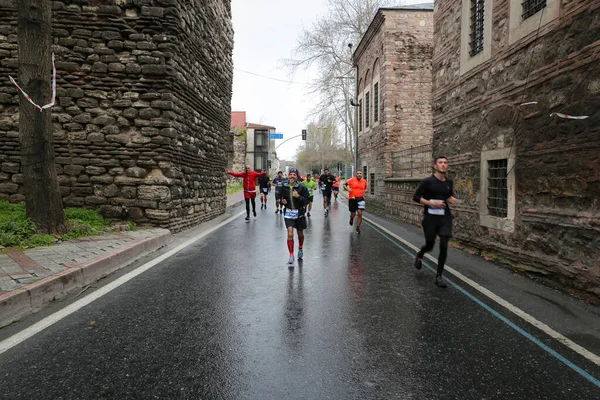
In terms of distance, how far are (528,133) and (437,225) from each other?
7.07 ft

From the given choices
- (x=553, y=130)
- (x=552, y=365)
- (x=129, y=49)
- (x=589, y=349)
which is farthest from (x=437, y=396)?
(x=129, y=49)

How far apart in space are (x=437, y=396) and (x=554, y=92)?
4.89 m

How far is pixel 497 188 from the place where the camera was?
7336mm

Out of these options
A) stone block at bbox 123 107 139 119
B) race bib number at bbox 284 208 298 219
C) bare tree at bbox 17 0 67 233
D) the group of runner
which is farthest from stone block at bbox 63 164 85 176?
race bib number at bbox 284 208 298 219

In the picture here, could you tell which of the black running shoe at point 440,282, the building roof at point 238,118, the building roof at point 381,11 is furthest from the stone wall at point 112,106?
the building roof at point 238,118

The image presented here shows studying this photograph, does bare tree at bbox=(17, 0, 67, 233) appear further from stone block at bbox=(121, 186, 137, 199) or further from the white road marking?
the white road marking

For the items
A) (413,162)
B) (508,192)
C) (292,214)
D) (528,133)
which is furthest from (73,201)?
(413,162)

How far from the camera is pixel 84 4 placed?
8586 millimetres

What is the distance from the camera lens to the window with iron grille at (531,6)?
607cm

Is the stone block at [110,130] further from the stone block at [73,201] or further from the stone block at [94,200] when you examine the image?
the stone block at [73,201]

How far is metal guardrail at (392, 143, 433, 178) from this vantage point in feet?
43.8

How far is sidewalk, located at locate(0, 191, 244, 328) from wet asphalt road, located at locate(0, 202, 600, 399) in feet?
1.78

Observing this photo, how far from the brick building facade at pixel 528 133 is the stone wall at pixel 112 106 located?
644 cm

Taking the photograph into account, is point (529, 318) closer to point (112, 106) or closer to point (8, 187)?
point (112, 106)
